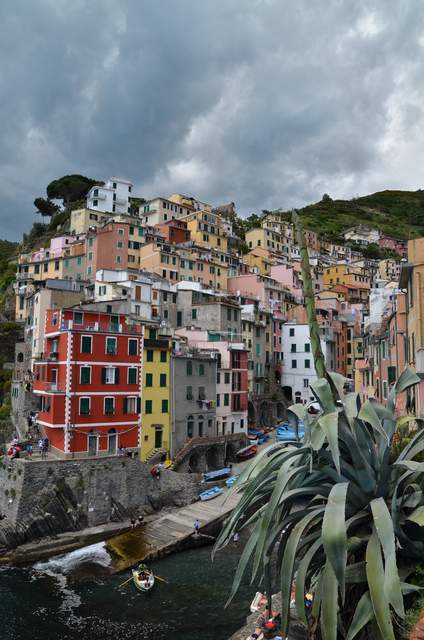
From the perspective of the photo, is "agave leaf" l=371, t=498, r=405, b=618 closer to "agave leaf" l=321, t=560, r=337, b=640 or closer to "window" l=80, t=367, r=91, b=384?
"agave leaf" l=321, t=560, r=337, b=640

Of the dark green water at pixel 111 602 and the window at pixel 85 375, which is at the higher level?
the window at pixel 85 375

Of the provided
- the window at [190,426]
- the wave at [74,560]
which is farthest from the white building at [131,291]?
the wave at [74,560]

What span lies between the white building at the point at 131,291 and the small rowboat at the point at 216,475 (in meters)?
18.8

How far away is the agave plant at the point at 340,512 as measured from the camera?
728 cm

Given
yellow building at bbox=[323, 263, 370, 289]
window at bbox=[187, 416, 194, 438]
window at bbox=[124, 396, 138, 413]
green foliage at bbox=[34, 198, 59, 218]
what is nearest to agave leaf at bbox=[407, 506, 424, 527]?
window at bbox=[124, 396, 138, 413]

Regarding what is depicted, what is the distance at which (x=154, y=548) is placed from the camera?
107ft

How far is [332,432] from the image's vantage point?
308 inches

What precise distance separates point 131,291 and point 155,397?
18458mm

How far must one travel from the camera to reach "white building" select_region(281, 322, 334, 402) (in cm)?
6931

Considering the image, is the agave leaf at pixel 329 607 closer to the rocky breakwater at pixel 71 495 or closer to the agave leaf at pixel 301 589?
Answer: the agave leaf at pixel 301 589

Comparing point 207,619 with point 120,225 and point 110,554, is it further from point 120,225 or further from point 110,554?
point 120,225

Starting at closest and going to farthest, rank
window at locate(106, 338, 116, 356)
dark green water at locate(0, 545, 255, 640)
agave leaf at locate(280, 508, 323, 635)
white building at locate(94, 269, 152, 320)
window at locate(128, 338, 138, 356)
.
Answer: agave leaf at locate(280, 508, 323, 635), dark green water at locate(0, 545, 255, 640), window at locate(106, 338, 116, 356), window at locate(128, 338, 138, 356), white building at locate(94, 269, 152, 320)

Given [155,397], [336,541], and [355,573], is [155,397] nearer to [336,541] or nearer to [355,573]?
[355,573]

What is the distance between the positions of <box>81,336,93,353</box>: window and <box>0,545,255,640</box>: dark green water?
14790mm
